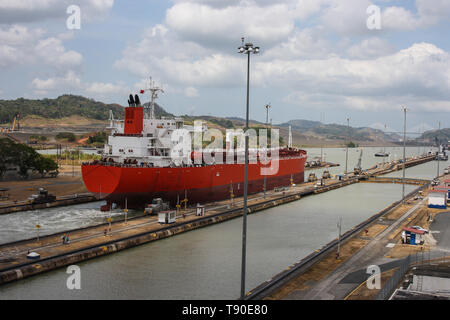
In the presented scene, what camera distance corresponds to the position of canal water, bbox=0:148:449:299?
16234mm

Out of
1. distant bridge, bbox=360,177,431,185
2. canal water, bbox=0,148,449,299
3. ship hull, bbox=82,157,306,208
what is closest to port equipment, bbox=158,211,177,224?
canal water, bbox=0,148,449,299

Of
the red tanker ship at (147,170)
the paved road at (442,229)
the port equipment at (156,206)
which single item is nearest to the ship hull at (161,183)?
the red tanker ship at (147,170)

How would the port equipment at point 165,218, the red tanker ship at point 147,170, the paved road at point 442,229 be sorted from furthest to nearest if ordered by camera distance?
the red tanker ship at point 147,170 → the port equipment at point 165,218 → the paved road at point 442,229

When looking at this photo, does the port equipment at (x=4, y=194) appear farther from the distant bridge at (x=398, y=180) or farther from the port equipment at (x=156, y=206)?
the distant bridge at (x=398, y=180)

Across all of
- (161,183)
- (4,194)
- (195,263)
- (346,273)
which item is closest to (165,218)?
(161,183)

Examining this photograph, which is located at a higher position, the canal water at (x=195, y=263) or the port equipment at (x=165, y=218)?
the port equipment at (x=165, y=218)

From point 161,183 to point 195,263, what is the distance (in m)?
11.5

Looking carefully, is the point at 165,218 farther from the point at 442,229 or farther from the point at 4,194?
the point at 4,194

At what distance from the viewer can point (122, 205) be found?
99.3 ft

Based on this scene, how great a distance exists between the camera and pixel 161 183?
100 ft

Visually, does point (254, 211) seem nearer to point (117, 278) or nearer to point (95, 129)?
point (117, 278)

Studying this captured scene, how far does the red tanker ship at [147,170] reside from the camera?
28.8 m
